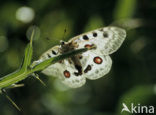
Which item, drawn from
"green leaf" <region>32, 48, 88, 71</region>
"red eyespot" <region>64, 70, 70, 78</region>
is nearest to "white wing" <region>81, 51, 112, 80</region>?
"red eyespot" <region>64, 70, 70, 78</region>

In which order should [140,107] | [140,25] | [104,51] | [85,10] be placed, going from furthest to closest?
1. [85,10]
2. [140,25]
3. [140,107]
4. [104,51]

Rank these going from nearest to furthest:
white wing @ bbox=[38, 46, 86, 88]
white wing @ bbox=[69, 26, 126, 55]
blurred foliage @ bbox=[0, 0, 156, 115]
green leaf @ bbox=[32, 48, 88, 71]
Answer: green leaf @ bbox=[32, 48, 88, 71] < white wing @ bbox=[69, 26, 126, 55] < white wing @ bbox=[38, 46, 86, 88] < blurred foliage @ bbox=[0, 0, 156, 115]

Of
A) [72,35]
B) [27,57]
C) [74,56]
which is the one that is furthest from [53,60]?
[72,35]

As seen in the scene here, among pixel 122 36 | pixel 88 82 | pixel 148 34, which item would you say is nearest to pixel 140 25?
pixel 148 34

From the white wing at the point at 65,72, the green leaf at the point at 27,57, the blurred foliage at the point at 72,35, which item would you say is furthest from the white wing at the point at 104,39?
the blurred foliage at the point at 72,35

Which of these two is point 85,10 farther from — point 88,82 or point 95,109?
point 95,109

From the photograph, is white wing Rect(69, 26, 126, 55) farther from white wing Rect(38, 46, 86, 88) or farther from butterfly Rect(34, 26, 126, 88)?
white wing Rect(38, 46, 86, 88)

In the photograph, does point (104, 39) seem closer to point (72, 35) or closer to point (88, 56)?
point (88, 56)
